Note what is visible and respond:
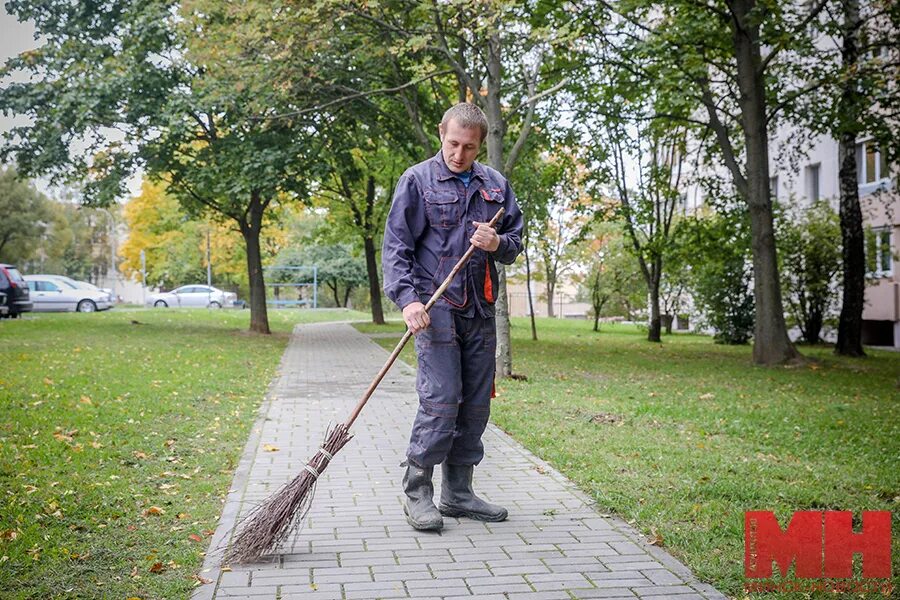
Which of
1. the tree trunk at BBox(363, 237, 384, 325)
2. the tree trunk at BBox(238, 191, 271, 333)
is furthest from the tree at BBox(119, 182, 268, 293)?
the tree trunk at BBox(238, 191, 271, 333)

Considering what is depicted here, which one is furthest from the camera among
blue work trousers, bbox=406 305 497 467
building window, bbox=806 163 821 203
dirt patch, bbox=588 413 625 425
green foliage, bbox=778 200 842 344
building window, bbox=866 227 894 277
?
building window, bbox=806 163 821 203

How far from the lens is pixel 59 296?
36.6 metres

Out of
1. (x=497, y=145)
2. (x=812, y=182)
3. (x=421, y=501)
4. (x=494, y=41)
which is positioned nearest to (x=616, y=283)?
(x=812, y=182)

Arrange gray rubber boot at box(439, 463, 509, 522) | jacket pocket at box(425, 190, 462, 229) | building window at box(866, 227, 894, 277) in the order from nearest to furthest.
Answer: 1. jacket pocket at box(425, 190, 462, 229)
2. gray rubber boot at box(439, 463, 509, 522)
3. building window at box(866, 227, 894, 277)

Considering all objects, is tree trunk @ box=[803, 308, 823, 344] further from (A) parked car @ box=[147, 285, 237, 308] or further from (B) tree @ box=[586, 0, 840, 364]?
(A) parked car @ box=[147, 285, 237, 308]

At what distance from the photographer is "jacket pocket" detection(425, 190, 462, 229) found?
16.5 ft

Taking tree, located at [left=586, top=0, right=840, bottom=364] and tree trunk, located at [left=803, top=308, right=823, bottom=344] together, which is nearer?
tree, located at [left=586, top=0, right=840, bottom=364]

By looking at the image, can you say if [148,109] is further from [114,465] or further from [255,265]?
[114,465]

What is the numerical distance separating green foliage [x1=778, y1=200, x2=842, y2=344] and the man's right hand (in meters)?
20.7

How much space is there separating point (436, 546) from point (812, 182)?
1131 inches

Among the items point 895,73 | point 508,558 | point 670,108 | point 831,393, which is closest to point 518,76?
point 670,108

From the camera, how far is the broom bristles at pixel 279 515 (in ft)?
14.6

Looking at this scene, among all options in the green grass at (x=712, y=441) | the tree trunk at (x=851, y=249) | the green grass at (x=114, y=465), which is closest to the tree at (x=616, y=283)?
the tree trunk at (x=851, y=249)

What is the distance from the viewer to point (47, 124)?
20703mm
